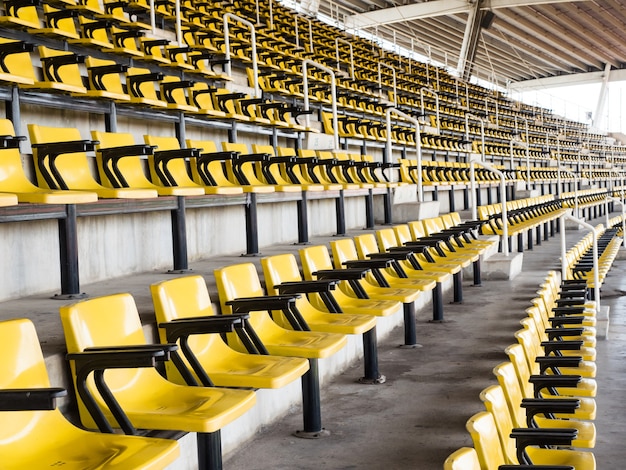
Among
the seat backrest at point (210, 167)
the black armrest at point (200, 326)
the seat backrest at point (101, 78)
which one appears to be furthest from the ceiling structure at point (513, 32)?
the black armrest at point (200, 326)

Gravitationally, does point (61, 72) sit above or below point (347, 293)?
above

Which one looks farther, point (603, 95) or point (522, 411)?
point (603, 95)

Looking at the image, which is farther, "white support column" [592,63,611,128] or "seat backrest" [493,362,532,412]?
"white support column" [592,63,611,128]

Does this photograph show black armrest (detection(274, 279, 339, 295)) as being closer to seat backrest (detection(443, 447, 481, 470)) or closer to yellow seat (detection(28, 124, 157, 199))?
yellow seat (detection(28, 124, 157, 199))

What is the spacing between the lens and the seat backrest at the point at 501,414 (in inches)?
74.4

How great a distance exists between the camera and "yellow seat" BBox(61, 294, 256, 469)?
177 cm

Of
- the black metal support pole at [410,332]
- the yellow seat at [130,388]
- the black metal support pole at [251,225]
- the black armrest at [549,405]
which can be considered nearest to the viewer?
the yellow seat at [130,388]

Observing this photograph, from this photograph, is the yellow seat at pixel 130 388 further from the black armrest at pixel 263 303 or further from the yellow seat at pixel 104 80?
the yellow seat at pixel 104 80

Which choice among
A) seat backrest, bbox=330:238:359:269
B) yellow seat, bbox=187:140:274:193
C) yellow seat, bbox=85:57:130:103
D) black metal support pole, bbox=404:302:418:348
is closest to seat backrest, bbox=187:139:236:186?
yellow seat, bbox=187:140:274:193

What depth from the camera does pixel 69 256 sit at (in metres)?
3.17

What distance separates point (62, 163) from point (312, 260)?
1318mm

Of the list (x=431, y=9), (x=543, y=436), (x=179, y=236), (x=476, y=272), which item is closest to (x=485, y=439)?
(x=543, y=436)

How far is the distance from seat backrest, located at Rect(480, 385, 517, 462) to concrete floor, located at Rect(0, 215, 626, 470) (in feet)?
2.22

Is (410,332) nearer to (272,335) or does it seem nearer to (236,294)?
(272,335)
